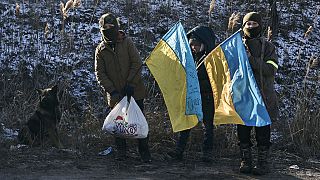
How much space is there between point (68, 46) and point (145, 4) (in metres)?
2.56

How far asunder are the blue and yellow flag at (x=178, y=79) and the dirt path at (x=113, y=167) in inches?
23.2

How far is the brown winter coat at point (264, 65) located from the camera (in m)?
6.18

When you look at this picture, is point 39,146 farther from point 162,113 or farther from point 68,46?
→ point 68,46

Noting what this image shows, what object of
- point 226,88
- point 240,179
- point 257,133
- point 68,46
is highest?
point 68,46

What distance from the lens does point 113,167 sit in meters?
6.62

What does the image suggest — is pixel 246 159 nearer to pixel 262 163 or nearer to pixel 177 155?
pixel 262 163

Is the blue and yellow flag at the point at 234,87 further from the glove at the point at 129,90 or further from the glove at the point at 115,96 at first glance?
the glove at the point at 115,96

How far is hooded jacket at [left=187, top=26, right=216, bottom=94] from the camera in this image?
677 centimetres

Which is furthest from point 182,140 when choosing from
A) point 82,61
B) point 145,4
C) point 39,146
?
point 145,4

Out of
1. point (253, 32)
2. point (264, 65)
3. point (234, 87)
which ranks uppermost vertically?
point (253, 32)

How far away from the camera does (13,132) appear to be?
7992mm

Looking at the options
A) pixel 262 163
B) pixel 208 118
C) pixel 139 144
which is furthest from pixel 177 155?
pixel 262 163

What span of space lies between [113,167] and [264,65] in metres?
2.30

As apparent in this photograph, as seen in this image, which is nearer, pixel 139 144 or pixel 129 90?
pixel 129 90
